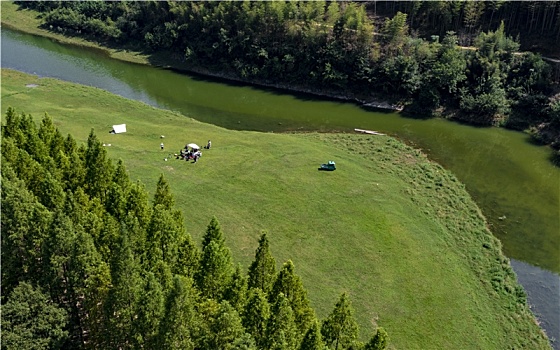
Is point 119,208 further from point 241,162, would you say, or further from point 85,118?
point 85,118

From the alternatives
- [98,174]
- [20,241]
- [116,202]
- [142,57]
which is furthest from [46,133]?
[142,57]

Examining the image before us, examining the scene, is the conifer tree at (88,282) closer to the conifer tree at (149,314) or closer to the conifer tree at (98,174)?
the conifer tree at (149,314)

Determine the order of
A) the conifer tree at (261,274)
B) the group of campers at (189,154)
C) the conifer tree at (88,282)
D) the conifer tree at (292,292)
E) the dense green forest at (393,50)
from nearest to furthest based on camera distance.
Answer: the conifer tree at (292,292) < the conifer tree at (88,282) < the conifer tree at (261,274) < the group of campers at (189,154) < the dense green forest at (393,50)

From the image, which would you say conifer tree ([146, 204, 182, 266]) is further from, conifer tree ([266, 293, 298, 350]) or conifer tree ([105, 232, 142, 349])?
conifer tree ([266, 293, 298, 350])

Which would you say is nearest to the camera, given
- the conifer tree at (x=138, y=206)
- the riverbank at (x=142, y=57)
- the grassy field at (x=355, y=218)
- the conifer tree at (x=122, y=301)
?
the conifer tree at (x=122, y=301)

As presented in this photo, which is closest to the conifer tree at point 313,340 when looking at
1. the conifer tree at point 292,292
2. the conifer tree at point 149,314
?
the conifer tree at point 292,292

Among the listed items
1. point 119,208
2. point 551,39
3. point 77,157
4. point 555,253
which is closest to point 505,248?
point 555,253

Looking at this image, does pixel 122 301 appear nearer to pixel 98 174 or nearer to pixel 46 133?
pixel 98 174

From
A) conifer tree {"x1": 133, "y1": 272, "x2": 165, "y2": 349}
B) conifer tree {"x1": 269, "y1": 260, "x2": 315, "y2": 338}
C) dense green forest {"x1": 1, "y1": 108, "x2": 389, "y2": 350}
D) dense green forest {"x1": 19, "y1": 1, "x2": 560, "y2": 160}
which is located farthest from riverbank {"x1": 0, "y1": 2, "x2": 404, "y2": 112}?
conifer tree {"x1": 133, "y1": 272, "x2": 165, "y2": 349}

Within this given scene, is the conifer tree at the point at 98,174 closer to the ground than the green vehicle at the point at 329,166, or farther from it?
farther from it
